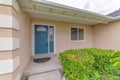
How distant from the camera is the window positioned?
8.82m

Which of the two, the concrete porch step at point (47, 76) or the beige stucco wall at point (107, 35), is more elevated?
the beige stucco wall at point (107, 35)

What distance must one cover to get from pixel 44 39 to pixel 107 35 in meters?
6.03

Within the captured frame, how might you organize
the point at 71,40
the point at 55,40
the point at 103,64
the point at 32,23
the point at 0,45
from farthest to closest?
1. the point at 71,40
2. the point at 55,40
3. the point at 32,23
4. the point at 103,64
5. the point at 0,45

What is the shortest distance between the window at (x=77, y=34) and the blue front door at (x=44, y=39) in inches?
91.7

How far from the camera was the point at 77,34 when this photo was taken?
906 cm

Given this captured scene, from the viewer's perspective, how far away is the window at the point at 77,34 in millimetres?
8820

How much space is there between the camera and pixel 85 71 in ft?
11.2

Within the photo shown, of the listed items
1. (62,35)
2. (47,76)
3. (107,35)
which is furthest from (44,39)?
(107,35)

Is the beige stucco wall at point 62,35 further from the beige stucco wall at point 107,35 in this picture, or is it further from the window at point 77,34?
the beige stucco wall at point 107,35

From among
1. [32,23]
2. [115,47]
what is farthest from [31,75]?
[115,47]

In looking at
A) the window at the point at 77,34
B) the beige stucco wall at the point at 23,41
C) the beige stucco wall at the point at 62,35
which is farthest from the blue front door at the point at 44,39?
the window at the point at 77,34

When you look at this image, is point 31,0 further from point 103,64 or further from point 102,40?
point 102,40

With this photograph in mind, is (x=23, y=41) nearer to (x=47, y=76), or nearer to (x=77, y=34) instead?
(x=47, y=76)

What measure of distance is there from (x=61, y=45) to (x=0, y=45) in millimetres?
5728
